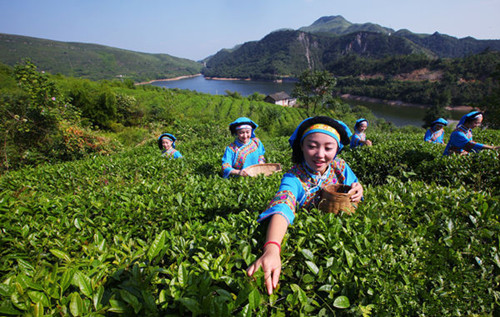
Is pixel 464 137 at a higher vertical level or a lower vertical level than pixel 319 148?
lower

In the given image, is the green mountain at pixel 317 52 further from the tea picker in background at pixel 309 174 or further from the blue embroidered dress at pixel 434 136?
the tea picker in background at pixel 309 174

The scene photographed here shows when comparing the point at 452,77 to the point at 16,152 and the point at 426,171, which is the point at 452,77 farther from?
the point at 16,152

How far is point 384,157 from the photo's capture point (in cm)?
496

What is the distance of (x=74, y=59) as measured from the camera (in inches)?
5655

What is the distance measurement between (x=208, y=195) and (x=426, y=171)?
14.2ft


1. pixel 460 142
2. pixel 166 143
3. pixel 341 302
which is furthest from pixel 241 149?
pixel 460 142

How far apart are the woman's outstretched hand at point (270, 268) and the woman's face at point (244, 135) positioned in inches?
115

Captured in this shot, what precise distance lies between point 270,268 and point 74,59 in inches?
7796

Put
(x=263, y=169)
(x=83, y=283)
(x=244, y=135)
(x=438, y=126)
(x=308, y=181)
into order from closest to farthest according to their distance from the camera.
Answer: (x=83, y=283)
(x=308, y=181)
(x=263, y=169)
(x=244, y=135)
(x=438, y=126)

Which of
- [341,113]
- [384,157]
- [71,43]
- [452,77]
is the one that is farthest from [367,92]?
[71,43]

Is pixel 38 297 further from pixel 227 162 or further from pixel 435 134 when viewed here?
pixel 435 134

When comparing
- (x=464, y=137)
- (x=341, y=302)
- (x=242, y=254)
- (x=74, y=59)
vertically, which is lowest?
(x=341, y=302)

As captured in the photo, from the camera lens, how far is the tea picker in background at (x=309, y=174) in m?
1.59

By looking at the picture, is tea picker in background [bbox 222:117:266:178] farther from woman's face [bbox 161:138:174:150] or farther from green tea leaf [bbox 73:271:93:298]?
green tea leaf [bbox 73:271:93:298]
